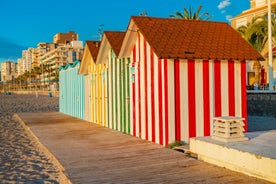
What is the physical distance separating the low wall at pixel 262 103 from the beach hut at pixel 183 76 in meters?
6.81

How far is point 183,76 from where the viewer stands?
9.20m

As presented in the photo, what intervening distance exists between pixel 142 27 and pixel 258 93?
9.46 m

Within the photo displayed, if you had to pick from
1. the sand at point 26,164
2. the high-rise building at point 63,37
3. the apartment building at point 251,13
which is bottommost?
the sand at point 26,164

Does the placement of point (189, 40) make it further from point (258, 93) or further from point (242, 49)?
point (258, 93)

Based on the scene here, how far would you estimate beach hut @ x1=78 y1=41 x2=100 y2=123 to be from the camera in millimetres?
15640

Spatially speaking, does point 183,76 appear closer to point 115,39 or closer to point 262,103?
point 115,39

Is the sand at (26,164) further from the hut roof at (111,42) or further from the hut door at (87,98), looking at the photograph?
the hut door at (87,98)

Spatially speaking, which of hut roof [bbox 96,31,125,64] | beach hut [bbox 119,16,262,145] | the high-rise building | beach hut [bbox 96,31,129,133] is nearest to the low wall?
beach hut [bbox 119,16,262,145]

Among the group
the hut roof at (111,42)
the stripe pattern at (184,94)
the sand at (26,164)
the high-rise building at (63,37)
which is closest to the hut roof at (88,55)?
the hut roof at (111,42)

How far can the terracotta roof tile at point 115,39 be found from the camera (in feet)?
39.8

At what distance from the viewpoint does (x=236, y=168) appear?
6.11 metres

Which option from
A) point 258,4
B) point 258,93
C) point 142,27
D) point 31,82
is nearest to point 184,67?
point 142,27

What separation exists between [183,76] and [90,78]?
8242mm

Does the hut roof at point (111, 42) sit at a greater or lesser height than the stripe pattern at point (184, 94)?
greater
